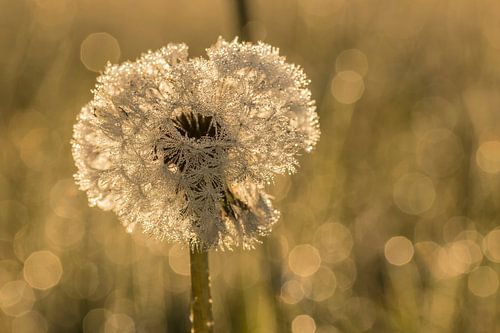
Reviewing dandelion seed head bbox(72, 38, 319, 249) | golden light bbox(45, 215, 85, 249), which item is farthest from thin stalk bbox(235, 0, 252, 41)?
golden light bbox(45, 215, 85, 249)

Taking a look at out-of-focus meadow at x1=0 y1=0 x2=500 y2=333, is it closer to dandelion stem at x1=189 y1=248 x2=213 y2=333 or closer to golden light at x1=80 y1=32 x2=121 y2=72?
golden light at x1=80 y1=32 x2=121 y2=72

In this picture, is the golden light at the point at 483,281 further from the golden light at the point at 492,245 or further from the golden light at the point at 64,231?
the golden light at the point at 64,231

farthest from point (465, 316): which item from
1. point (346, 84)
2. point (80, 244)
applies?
point (346, 84)

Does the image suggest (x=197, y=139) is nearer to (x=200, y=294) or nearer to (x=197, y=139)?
(x=197, y=139)

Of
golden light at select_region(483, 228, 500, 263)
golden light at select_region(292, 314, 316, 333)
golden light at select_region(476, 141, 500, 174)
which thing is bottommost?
golden light at select_region(292, 314, 316, 333)

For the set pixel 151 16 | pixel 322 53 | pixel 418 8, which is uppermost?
pixel 151 16

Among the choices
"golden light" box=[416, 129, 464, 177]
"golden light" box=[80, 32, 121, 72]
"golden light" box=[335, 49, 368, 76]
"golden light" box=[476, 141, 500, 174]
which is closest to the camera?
"golden light" box=[476, 141, 500, 174]

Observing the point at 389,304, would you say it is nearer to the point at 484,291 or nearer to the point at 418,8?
the point at 484,291

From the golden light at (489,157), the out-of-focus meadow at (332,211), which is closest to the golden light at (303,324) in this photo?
the out-of-focus meadow at (332,211)
